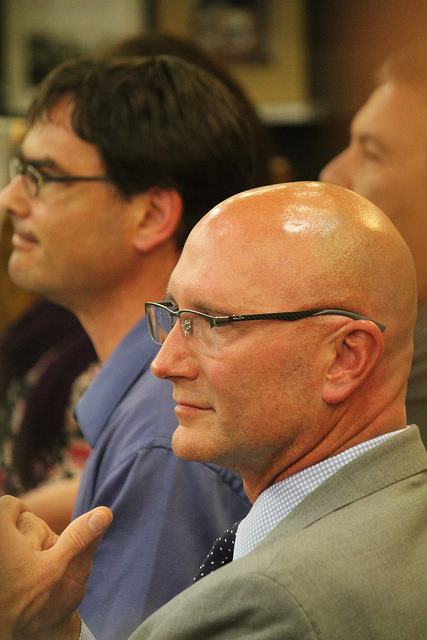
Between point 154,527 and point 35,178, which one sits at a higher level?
point 35,178

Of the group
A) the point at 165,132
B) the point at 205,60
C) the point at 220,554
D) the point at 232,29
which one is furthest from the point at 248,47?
the point at 220,554

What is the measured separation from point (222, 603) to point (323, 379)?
0.26m

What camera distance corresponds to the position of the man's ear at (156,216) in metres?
1.48

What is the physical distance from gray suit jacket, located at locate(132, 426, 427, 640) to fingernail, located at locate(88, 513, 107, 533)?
0.11 meters

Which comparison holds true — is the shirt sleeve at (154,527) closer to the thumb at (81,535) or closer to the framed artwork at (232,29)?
the thumb at (81,535)

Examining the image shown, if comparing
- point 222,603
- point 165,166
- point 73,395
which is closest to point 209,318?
point 222,603

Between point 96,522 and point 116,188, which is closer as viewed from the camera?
point 96,522

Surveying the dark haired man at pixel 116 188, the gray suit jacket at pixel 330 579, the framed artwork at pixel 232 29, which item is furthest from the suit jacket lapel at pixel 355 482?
the framed artwork at pixel 232 29

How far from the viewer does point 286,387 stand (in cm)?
93

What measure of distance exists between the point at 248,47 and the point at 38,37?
0.83 metres

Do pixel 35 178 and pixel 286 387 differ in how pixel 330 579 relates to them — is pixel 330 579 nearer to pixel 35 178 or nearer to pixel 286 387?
pixel 286 387

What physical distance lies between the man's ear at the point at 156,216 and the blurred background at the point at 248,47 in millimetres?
780

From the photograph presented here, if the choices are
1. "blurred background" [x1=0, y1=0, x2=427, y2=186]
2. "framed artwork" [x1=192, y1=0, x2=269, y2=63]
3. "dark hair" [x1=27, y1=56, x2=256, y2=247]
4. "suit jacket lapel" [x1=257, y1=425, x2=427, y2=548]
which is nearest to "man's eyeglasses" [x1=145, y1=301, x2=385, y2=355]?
"suit jacket lapel" [x1=257, y1=425, x2=427, y2=548]

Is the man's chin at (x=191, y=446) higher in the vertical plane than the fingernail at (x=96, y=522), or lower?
higher
